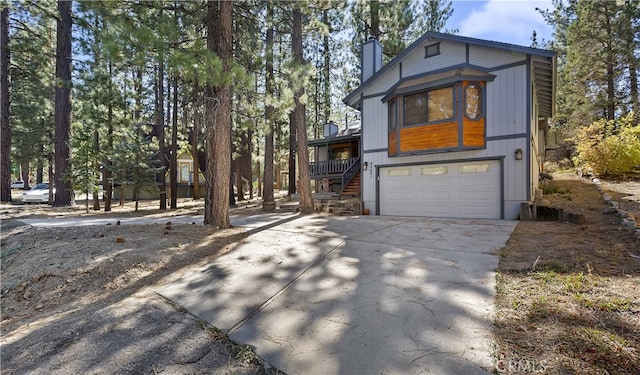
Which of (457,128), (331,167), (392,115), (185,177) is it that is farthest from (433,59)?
(185,177)

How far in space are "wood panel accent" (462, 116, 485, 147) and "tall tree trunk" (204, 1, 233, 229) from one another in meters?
7.00

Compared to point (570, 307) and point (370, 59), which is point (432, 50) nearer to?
point (370, 59)

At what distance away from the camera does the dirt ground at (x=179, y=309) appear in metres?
2.01

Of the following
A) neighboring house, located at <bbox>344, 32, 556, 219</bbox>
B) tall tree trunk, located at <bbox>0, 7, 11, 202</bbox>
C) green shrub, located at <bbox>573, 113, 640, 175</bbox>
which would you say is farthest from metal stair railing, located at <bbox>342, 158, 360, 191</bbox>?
tall tree trunk, located at <bbox>0, 7, 11, 202</bbox>

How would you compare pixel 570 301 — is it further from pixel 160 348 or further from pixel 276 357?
pixel 160 348

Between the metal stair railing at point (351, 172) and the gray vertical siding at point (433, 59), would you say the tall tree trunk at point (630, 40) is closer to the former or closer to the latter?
the gray vertical siding at point (433, 59)

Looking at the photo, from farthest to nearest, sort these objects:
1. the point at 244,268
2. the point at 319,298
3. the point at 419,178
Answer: the point at 419,178
the point at 244,268
the point at 319,298

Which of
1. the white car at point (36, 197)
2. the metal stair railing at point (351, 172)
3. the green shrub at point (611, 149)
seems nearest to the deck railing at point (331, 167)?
the metal stair railing at point (351, 172)

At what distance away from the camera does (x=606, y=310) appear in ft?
7.88

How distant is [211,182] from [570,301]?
6209 millimetres

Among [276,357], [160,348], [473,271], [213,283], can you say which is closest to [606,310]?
[473,271]

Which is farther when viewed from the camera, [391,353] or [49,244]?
[49,244]

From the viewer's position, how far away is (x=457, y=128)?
892 cm

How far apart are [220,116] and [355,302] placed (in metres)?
4.81
